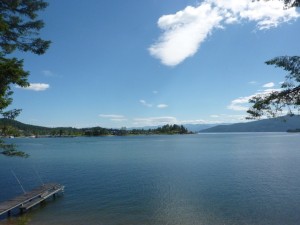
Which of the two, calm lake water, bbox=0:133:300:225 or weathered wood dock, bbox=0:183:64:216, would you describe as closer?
calm lake water, bbox=0:133:300:225

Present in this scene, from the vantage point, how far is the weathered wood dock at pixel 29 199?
33756mm

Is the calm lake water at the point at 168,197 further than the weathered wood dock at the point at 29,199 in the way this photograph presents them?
No

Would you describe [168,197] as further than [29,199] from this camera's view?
Yes

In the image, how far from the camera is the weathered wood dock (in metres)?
33.8

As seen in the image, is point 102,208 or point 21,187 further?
point 21,187

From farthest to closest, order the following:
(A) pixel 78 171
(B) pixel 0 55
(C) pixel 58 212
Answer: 1. (A) pixel 78 171
2. (C) pixel 58 212
3. (B) pixel 0 55

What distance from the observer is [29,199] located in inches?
1471

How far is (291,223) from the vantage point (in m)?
29.1

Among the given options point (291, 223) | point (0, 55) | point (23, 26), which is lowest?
point (291, 223)

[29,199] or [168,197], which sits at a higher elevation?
[29,199]

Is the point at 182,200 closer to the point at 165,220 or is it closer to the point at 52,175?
the point at 165,220

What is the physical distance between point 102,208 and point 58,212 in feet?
16.3

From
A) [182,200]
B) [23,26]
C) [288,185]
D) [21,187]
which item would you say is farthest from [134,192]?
[23,26]

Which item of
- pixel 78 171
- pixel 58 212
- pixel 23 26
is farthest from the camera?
pixel 78 171
